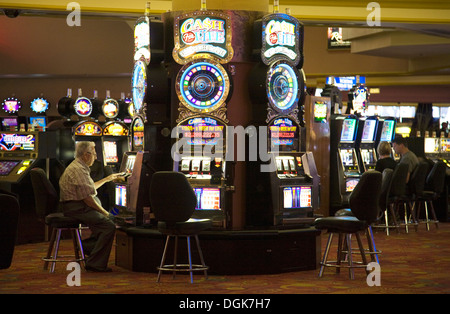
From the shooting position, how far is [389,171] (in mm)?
7000

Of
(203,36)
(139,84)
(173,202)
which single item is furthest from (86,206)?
(203,36)

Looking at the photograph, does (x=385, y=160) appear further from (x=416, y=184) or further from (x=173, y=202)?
(x=173, y=202)

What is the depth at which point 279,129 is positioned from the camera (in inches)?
266

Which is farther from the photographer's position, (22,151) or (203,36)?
(22,151)

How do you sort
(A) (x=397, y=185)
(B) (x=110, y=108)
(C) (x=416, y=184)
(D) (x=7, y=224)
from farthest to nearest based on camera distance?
(B) (x=110, y=108)
(C) (x=416, y=184)
(A) (x=397, y=185)
(D) (x=7, y=224)

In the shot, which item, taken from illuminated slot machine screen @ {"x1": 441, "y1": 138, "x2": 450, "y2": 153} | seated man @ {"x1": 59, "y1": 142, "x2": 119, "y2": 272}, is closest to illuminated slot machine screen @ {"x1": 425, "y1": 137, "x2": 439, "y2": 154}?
illuminated slot machine screen @ {"x1": 441, "y1": 138, "x2": 450, "y2": 153}

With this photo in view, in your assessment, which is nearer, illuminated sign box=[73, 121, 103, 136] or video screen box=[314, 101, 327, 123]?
video screen box=[314, 101, 327, 123]

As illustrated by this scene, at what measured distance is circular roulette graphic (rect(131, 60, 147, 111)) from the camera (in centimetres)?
672

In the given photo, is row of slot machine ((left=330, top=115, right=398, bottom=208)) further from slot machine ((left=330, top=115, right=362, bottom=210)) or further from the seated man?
the seated man

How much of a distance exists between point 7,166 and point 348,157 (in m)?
4.84

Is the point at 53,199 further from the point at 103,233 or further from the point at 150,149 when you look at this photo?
the point at 150,149

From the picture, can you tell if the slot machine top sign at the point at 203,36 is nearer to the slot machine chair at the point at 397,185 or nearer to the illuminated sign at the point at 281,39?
the illuminated sign at the point at 281,39

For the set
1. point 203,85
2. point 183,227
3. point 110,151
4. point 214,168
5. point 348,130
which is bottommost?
point 183,227

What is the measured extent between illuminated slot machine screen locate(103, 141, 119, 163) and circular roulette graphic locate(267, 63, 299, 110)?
557 cm
